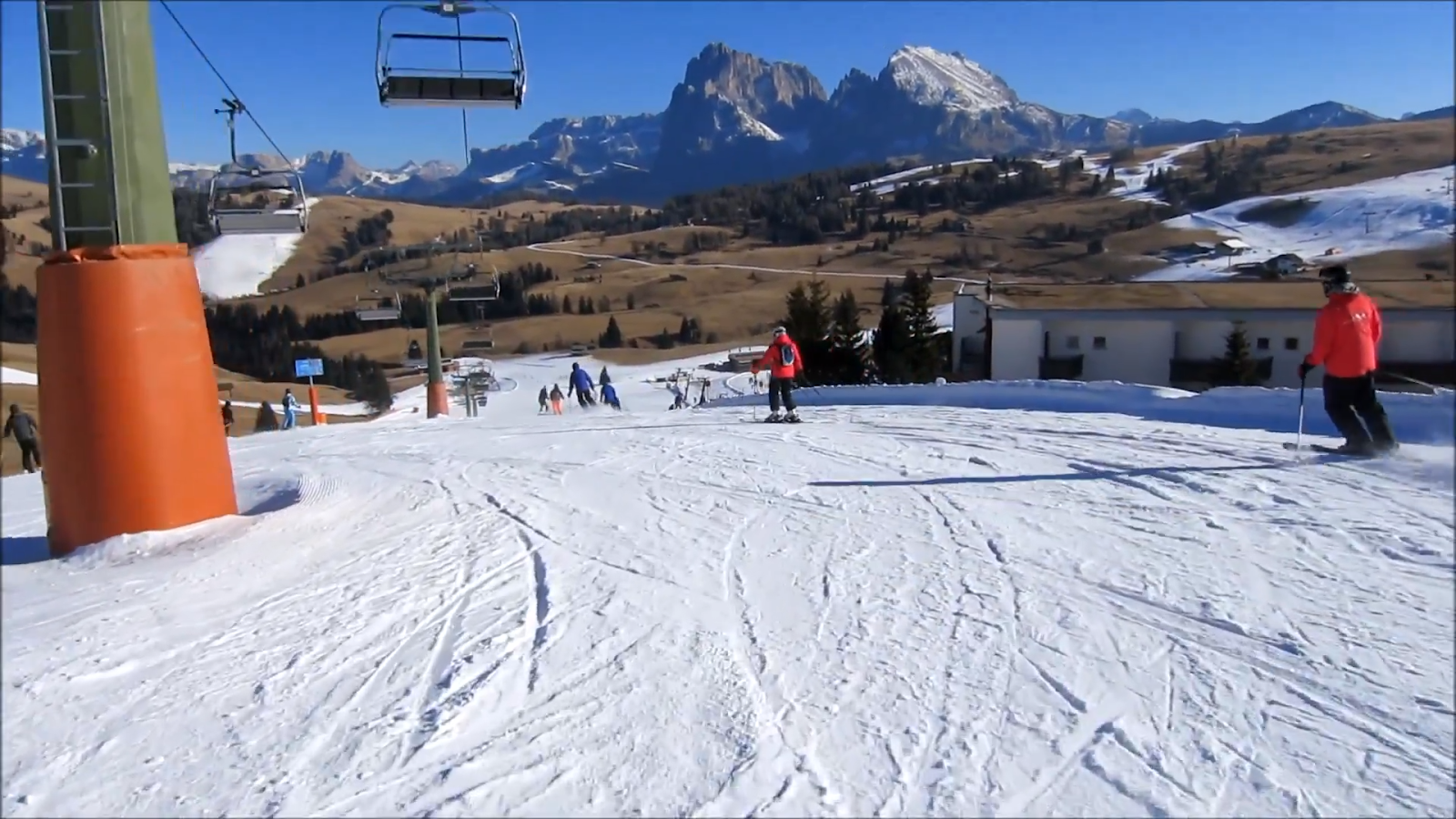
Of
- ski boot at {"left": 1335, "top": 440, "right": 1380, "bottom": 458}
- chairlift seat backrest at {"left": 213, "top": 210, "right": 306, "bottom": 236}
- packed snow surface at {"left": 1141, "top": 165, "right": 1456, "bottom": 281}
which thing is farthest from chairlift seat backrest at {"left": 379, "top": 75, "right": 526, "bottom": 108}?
ski boot at {"left": 1335, "top": 440, "right": 1380, "bottom": 458}

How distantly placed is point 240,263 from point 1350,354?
13471 centimetres

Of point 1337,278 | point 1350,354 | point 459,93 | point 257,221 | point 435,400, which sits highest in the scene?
point 459,93

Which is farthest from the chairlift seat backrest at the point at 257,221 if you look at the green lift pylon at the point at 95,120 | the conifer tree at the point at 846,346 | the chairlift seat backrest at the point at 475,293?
the conifer tree at the point at 846,346

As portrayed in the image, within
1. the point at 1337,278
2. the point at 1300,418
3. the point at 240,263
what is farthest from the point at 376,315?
the point at 240,263

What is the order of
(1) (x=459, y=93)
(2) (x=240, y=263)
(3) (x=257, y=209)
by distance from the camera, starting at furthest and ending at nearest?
(2) (x=240, y=263)
(3) (x=257, y=209)
(1) (x=459, y=93)

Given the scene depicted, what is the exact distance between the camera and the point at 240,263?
12188 cm

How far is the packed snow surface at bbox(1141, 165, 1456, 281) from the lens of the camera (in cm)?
282

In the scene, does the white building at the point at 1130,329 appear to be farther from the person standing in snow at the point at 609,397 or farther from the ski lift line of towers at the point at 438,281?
the ski lift line of towers at the point at 438,281

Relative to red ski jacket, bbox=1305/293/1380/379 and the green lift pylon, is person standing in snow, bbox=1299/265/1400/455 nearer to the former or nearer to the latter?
red ski jacket, bbox=1305/293/1380/379

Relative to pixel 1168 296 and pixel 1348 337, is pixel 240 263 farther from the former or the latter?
pixel 1348 337

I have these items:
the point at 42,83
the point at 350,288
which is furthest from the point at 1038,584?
the point at 350,288

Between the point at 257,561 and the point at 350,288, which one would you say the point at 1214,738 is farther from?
the point at 350,288

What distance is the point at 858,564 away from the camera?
5734mm

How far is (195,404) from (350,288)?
10944 centimetres
